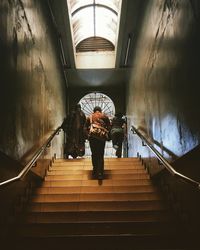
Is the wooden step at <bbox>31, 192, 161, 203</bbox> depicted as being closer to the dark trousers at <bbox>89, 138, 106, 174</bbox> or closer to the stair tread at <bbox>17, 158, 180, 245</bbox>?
the stair tread at <bbox>17, 158, 180, 245</bbox>

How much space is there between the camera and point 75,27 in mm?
11750

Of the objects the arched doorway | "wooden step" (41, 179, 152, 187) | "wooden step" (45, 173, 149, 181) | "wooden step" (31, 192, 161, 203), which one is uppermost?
the arched doorway

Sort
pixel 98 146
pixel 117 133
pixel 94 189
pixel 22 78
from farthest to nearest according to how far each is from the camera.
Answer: pixel 117 133 < pixel 98 146 < pixel 94 189 < pixel 22 78

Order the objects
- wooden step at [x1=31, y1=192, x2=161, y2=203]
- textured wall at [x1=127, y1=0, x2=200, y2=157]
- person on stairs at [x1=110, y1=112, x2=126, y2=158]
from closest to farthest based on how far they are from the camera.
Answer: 1. textured wall at [x1=127, y1=0, x2=200, y2=157]
2. wooden step at [x1=31, y1=192, x2=161, y2=203]
3. person on stairs at [x1=110, y1=112, x2=126, y2=158]

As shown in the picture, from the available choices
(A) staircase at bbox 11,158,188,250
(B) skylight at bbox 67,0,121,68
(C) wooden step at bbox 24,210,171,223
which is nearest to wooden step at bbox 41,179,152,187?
(A) staircase at bbox 11,158,188,250

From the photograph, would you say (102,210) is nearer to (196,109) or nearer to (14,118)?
(14,118)

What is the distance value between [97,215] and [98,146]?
217 centimetres

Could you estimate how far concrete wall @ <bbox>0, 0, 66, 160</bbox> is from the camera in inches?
162

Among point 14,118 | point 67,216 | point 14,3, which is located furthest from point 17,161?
point 14,3

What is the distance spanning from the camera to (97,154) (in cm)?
683

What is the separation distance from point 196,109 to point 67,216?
8.32 ft

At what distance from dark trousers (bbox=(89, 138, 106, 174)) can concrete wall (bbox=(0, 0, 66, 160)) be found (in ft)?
3.78

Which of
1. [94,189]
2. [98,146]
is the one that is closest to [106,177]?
[98,146]

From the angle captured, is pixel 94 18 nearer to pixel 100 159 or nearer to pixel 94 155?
pixel 94 155
